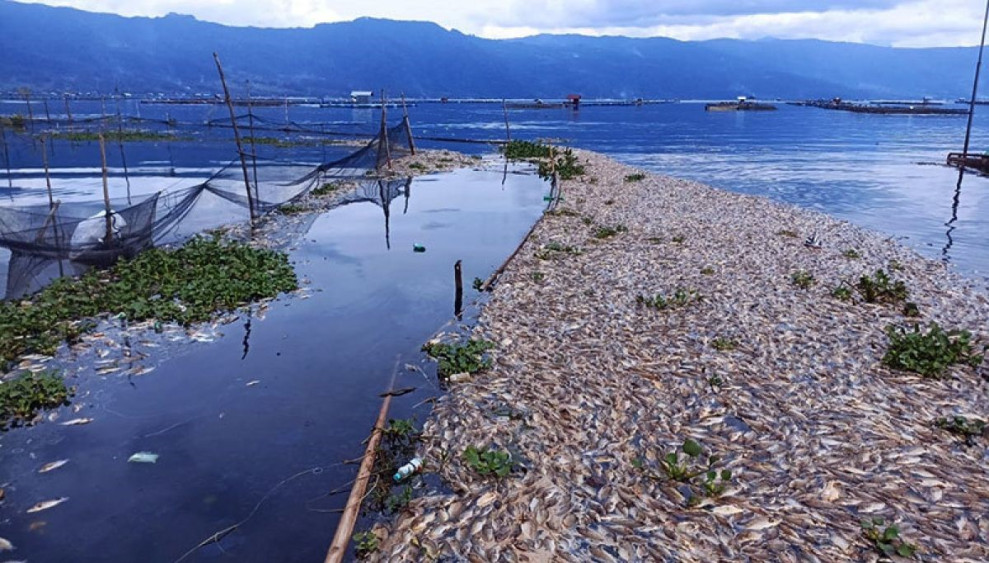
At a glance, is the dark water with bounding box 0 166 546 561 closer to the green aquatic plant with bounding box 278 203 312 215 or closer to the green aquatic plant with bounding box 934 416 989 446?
the green aquatic plant with bounding box 934 416 989 446

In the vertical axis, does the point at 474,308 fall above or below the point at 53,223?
below

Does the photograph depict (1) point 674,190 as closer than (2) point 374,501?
No

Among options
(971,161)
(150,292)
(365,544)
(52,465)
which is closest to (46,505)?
(52,465)

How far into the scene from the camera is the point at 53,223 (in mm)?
14203

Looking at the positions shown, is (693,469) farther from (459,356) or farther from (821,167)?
(821,167)

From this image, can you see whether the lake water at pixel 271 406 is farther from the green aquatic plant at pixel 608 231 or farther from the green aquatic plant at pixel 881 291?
the green aquatic plant at pixel 881 291

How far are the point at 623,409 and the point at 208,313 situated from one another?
346 inches

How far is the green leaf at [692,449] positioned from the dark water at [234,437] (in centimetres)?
372

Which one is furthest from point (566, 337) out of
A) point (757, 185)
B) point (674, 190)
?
point (757, 185)

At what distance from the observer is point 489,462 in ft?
23.5

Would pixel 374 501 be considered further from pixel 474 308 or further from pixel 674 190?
pixel 674 190

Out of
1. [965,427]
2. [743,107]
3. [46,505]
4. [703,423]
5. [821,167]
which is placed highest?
[743,107]

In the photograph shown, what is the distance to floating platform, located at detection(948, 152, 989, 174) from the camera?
43469 millimetres

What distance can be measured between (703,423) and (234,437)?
20.8ft
